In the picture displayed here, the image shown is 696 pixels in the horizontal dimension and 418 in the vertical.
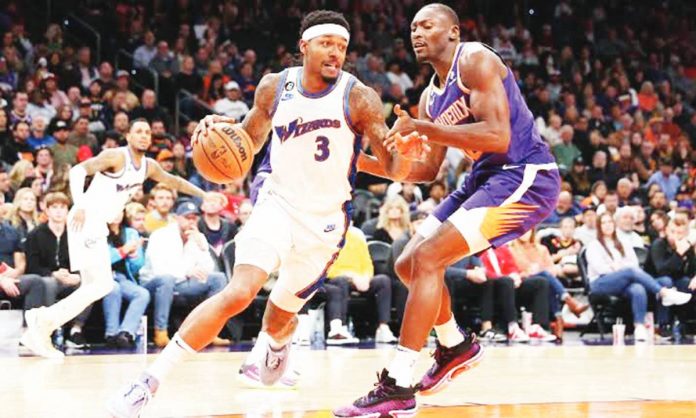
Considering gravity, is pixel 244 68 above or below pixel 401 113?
above

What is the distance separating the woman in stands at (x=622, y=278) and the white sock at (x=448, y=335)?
249 inches

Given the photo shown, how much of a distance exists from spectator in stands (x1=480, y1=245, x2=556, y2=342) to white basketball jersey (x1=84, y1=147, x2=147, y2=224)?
3.97 m

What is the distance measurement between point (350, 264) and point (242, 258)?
5920mm

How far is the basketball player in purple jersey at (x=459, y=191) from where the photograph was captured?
219 inches

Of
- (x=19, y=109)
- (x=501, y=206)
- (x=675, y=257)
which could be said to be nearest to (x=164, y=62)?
(x=19, y=109)

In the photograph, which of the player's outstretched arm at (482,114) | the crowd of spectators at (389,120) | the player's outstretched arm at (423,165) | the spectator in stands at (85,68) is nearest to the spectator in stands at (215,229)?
the crowd of spectators at (389,120)

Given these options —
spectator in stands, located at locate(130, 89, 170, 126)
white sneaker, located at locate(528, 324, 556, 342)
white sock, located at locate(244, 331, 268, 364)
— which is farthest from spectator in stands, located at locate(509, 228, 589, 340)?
white sock, located at locate(244, 331, 268, 364)

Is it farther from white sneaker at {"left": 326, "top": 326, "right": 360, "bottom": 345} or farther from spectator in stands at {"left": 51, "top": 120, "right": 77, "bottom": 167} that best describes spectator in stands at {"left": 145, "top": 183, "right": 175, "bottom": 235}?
white sneaker at {"left": 326, "top": 326, "right": 360, "bottom": 345}

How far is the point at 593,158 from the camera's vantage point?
17.1 meters

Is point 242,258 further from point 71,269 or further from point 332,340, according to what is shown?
point 332,340

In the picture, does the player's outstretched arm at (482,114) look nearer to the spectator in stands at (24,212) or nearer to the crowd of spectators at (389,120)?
the crowd of spectators at (389,120)

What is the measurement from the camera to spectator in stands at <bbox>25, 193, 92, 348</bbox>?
10.5 m

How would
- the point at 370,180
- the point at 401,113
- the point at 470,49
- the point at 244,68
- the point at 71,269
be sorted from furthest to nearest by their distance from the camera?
the point at 244,68, the point at 370,180, the point at 71,269, the point at 470,49, the point at 401,113

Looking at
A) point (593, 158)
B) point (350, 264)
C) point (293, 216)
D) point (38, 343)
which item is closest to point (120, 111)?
point (350, 264)
